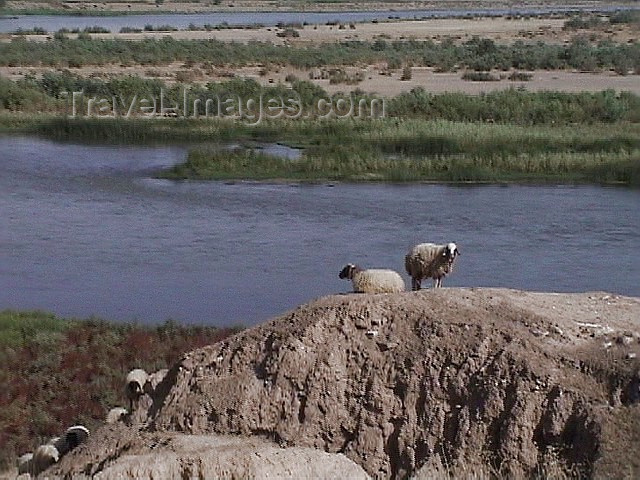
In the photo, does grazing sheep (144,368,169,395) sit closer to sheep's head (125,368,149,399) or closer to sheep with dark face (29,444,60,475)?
sheep with dark face (29,444,60,475)

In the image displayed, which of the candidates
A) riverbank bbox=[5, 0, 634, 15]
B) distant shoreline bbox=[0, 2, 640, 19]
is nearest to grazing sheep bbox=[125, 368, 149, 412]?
distant shoreline bbox=[0, 2, 640, 19]

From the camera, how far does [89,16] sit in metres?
124

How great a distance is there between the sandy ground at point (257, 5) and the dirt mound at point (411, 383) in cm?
12756

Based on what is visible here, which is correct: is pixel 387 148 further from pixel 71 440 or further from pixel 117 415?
pixel 71 440

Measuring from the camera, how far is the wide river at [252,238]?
67.7ft

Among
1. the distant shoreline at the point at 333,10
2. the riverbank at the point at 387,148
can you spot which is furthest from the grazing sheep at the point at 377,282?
the distant shoreline at the point at 333,10

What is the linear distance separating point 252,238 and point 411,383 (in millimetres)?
14997

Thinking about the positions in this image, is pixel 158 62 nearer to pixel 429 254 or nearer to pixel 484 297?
pixel 429 254

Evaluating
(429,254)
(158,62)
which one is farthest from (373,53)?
(429,254)

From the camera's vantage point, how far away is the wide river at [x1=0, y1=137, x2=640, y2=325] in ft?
67.7

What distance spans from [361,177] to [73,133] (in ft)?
36.6

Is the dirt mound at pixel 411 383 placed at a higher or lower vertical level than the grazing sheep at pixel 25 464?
higher

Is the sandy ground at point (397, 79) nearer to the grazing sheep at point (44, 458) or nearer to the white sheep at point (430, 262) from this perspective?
the white sheep at point (430, 262)

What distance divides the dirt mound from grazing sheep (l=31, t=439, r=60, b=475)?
79 centimetres
